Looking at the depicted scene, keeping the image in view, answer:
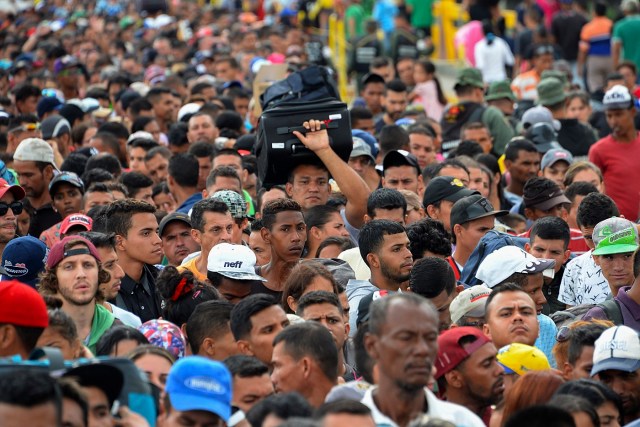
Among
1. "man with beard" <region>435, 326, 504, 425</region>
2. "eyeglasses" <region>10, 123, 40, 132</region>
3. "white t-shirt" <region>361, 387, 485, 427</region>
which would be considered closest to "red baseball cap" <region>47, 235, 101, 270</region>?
"man with beard" <region>435, 326, 504, 425</region>

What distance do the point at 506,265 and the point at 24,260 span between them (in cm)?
298

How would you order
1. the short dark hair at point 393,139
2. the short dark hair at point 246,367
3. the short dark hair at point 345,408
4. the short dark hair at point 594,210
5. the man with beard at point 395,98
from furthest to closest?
the man with beard at point 395,98 < the short dark hair at point 393,139 < the short dark hair at point 594,210 < the short dark hair at point 246,367 < the short dark hair at point 345,408

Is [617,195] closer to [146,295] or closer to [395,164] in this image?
[395,164]

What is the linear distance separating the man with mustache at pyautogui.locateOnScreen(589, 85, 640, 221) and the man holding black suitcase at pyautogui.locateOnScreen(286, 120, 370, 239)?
11.1ft

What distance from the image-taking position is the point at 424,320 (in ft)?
18.4

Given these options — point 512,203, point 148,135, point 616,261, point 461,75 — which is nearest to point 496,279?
point 616,261

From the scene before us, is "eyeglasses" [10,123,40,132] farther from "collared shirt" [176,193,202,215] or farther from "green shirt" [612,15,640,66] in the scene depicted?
"green shirt" [612,15,640,66]

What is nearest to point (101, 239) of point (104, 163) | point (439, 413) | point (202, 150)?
point (439, 413)

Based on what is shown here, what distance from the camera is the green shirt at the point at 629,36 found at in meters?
21.2

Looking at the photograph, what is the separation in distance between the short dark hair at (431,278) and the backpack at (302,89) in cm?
236

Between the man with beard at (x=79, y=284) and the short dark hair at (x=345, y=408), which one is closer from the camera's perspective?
the short dark hair at (x=345, y=408)

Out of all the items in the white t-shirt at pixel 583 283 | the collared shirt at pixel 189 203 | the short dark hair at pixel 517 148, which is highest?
the short dark hair at pixel 517 148

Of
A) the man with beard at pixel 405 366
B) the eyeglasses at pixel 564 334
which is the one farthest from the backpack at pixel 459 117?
the man with beard at pixel 405 366

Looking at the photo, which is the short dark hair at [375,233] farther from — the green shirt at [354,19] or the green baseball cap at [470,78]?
the green shirt at [354,19]
